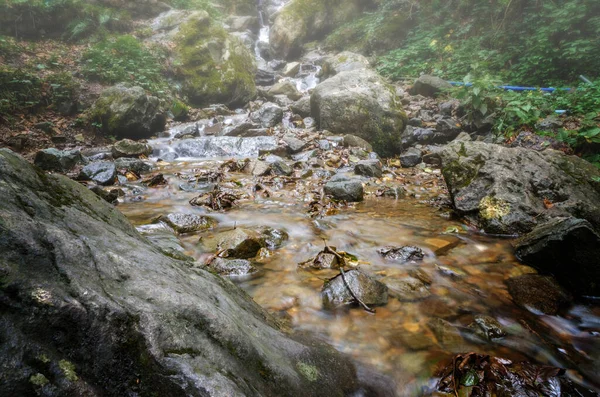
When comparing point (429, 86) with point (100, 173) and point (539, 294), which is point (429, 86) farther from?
point (100, 173)

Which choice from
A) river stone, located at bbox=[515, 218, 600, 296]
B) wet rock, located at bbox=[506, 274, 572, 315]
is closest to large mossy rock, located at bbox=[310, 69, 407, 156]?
river stone, located at bbox=[515, 218, 600, 296]

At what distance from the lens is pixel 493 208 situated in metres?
3.88

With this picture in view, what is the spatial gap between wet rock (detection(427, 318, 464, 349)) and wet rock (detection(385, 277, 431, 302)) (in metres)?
0.27

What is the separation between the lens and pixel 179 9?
1634cm

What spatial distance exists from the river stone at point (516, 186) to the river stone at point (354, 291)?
7.08ft

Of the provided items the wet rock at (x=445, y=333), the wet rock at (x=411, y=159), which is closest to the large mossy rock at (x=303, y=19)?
the wet rock at (x=411, y=159)

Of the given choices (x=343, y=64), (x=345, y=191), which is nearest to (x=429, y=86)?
(x=343, y=64)

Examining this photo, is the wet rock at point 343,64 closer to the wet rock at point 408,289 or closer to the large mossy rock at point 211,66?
the large mossy rock at point 211,66

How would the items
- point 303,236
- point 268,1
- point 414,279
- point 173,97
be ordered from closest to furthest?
point 414,279, point 303,236, point 173,97, point 268,1

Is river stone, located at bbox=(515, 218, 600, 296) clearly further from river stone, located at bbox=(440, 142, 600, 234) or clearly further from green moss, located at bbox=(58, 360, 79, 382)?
green moss, located at bbox=(58, 360, 79, 382)

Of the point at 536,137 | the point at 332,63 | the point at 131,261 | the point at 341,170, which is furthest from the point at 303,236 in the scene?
the point at 332,63

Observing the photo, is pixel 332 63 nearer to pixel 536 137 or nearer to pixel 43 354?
pixel 536 137

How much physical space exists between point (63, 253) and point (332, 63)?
15.8 m

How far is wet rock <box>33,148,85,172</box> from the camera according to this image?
17.9 ft
